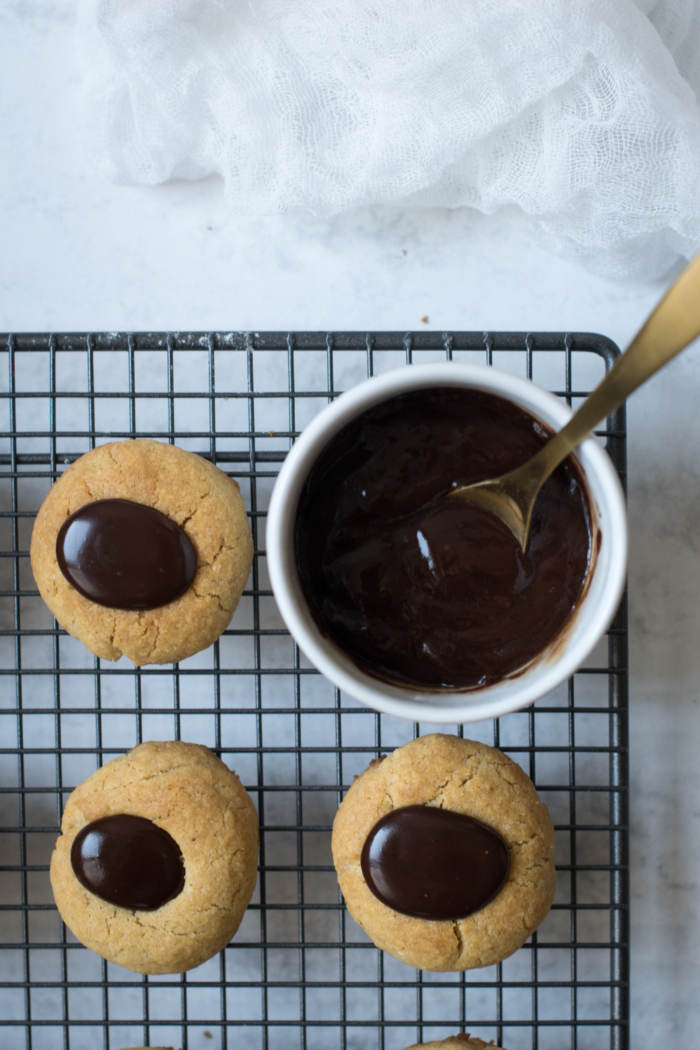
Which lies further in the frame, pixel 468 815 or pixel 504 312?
pixel 504 312

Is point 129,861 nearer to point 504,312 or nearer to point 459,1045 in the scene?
point 459,1045

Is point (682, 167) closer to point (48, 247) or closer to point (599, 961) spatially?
point (48, 247)

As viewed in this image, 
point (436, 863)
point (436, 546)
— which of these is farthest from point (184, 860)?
point (436, 546)

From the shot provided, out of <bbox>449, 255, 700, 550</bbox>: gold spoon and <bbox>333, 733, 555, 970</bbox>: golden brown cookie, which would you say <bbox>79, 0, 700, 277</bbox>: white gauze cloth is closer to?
<bbox>449, 255, 700, 550</bbox>: gold spoon

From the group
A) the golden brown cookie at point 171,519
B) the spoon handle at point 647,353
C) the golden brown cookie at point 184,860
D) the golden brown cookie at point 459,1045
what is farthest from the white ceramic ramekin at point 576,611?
the golden brown cookie at point 459,1045

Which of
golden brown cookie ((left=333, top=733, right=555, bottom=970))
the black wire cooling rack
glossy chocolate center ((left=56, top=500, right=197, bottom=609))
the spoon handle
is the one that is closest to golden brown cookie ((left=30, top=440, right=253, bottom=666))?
glossy chocolate center ((left=56, top=500, right=197, bottom=609))
